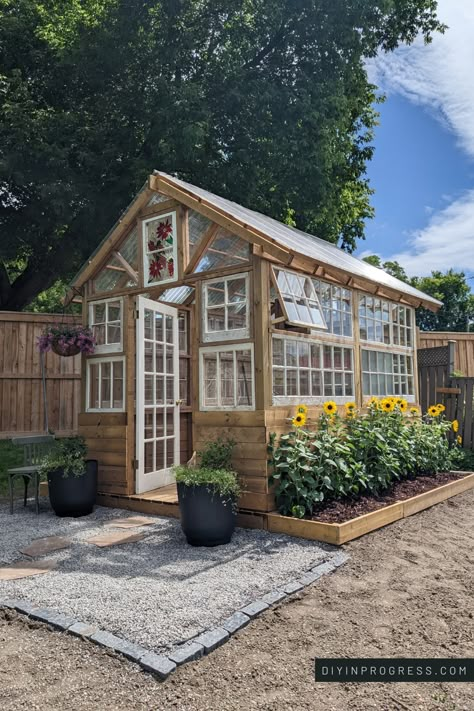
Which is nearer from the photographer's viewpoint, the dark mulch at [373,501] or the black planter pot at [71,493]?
the dark mulch at [373,501]

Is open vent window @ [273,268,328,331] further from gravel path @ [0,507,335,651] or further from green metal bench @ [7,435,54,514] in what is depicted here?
green metal bench @ [7,435,54,514]

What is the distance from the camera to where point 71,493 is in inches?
207

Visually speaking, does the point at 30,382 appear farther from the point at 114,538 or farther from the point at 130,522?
the point at 114,538

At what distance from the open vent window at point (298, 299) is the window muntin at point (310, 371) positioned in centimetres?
23

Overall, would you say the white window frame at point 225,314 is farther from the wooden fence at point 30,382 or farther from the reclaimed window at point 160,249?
the wooden fence at point 30,382

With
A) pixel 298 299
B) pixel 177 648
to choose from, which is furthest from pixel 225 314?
pixel 177 648

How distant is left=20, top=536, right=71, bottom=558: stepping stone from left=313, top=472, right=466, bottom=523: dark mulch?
6.97ft

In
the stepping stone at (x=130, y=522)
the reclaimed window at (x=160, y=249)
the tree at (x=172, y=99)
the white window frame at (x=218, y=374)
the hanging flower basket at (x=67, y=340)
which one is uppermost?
the tree at (x=172, y=99)

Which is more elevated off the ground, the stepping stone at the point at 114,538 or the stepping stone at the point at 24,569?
the stepping stone at the point at 114,538

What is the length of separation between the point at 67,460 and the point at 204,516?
1.91 m

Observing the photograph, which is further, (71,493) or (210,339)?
(71,493)

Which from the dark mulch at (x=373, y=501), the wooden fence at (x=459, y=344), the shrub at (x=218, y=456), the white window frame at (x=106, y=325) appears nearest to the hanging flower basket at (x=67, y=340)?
the white window frame at (x=106, y=325)

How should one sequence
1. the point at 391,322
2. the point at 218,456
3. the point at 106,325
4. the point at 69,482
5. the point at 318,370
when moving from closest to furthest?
Answer: the point at 218,456, the point at 69,482, the point at 318,370, the point at 106,325, the point at 391,322

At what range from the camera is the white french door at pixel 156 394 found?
5.73 meters
